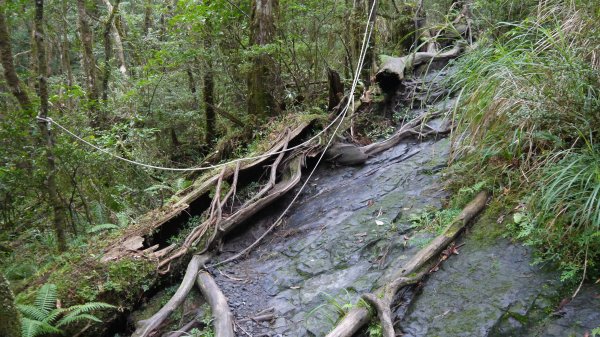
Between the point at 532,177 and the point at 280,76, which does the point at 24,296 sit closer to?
the point at 532,177

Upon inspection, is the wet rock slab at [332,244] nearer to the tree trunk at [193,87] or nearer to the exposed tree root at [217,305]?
the exposed tree root at [217,305]

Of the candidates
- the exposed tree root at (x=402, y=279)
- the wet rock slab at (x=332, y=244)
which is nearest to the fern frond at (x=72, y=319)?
the wet rock slab at (x=332, y=244)

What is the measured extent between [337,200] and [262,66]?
120 inches

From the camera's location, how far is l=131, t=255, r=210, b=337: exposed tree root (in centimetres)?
326

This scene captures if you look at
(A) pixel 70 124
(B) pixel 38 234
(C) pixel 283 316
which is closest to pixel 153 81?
(A) pixel 70 124

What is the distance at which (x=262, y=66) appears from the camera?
686cm

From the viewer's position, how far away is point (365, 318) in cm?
276

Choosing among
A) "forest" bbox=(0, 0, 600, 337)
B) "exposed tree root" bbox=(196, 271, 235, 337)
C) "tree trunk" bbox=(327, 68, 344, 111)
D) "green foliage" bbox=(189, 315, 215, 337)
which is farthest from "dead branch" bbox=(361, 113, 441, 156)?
"green foliage" bbox=(189, 315, 215, 337)

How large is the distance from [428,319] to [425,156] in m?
2.61

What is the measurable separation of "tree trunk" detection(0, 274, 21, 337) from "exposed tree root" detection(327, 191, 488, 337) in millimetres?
2032

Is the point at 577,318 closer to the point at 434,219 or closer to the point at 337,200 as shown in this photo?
the point at 434,219

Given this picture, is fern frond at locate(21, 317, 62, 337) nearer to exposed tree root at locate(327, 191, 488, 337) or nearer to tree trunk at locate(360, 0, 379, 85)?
exposed tree root at locate(327, 191, 488, 337)

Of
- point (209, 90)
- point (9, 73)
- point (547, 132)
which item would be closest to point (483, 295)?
→ point (547, 132)

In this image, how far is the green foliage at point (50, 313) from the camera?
305 cm
